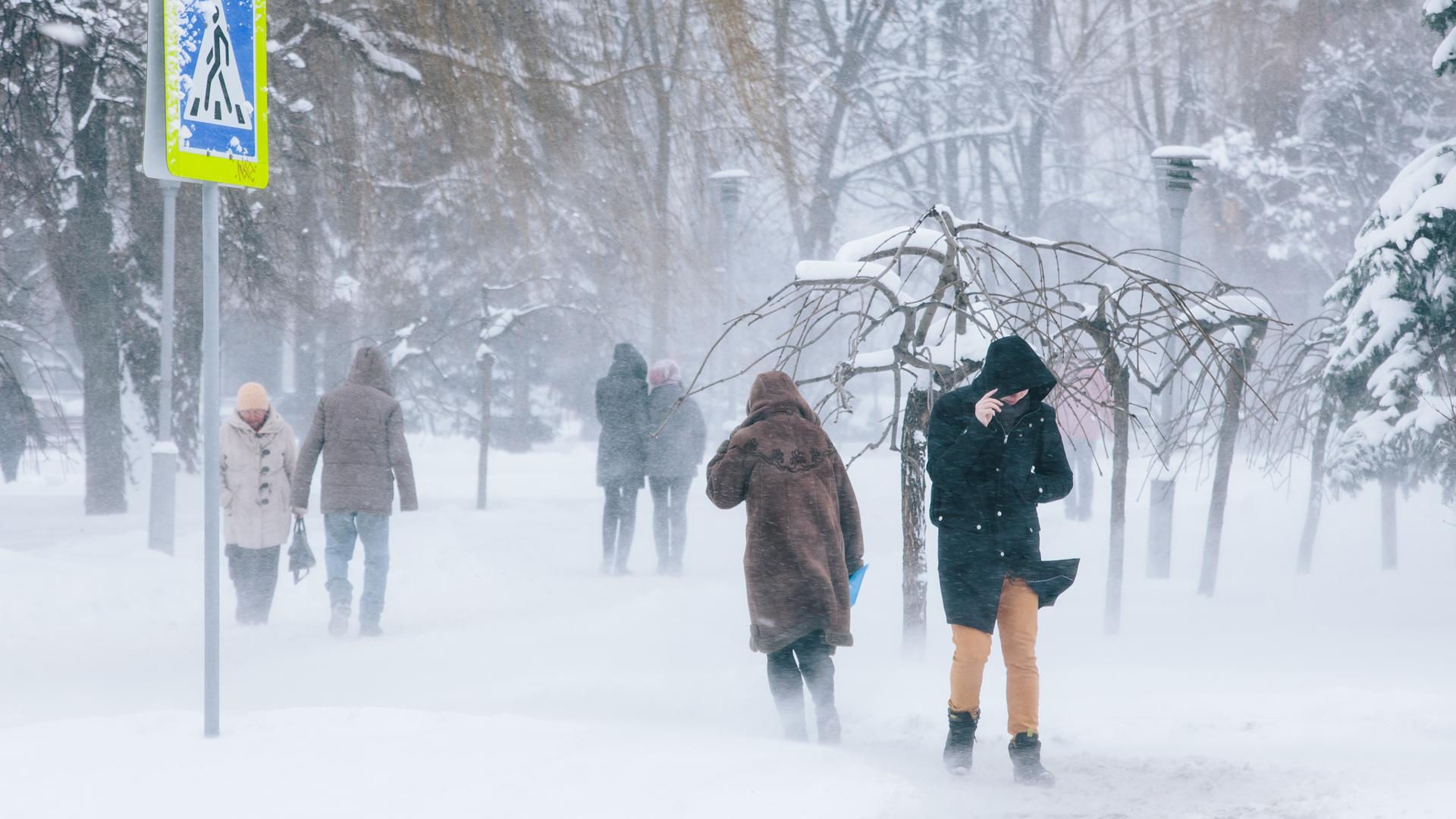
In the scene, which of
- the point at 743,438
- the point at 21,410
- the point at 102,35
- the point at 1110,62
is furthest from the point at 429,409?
the point at 743,438

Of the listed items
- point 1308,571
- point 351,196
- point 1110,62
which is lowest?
point 1308,571

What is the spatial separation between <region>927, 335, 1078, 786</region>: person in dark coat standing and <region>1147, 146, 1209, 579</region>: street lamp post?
3793mm

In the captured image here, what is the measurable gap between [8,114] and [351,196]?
2477 millimetres

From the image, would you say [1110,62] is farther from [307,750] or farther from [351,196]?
[307,750]

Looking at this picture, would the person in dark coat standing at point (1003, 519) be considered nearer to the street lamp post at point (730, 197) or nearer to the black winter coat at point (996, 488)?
the black winter coat at point (996, 488)

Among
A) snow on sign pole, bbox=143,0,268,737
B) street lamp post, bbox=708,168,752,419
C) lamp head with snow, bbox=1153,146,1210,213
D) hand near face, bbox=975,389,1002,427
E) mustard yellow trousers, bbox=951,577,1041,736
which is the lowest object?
mustard yellow trousers, bbox=951,577,1041,736

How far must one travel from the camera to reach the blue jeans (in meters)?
8.49

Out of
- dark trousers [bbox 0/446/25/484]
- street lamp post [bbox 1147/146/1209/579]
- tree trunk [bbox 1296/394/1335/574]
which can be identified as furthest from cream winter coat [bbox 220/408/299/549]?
tree trunk [bbox 1296/394/1335/574]

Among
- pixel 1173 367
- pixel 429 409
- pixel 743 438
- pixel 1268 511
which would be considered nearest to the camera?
pixel 743 438

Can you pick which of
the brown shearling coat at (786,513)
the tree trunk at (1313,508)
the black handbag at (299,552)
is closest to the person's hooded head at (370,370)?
the black handbag at (299,552)

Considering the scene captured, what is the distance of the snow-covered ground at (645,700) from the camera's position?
4508 millimetres

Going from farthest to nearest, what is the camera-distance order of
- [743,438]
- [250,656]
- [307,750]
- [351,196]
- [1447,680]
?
1. [351,196]
2. [250,656]
3. [1447,680]
4. [743,438]
5. [307,750]

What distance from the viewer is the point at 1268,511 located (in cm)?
1641

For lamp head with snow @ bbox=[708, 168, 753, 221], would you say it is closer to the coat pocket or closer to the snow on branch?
the snow on branch
